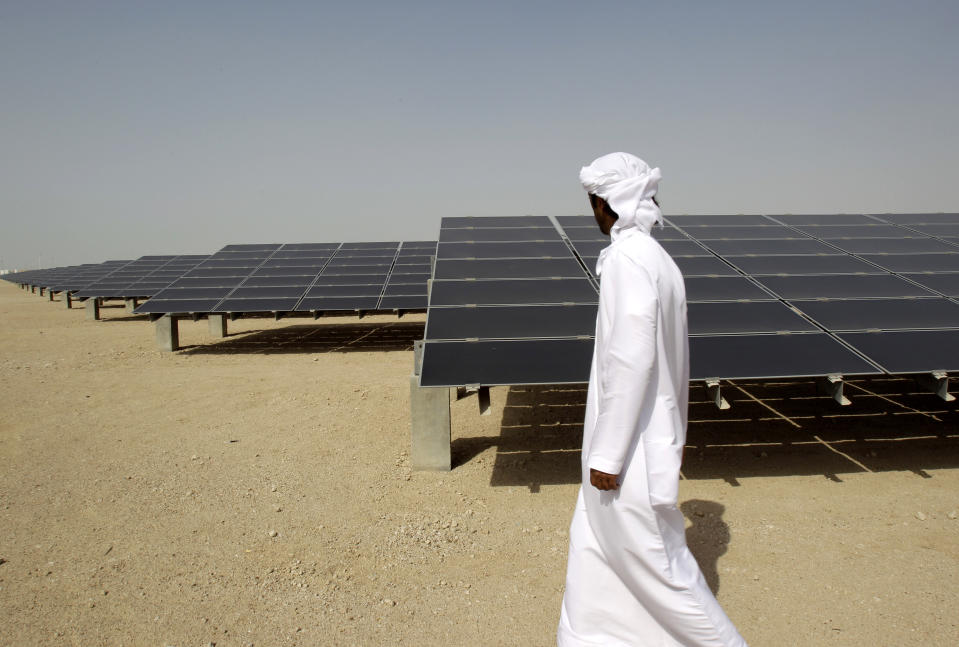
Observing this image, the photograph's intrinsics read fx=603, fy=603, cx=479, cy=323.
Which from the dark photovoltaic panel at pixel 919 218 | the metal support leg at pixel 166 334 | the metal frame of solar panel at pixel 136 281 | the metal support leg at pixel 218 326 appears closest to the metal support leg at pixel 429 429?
the dark photovoltaic panel at pixel 919 218

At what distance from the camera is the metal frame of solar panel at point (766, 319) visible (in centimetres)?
536

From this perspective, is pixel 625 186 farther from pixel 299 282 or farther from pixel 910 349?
pixel 299 282

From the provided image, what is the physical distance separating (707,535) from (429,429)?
2659 millimetres

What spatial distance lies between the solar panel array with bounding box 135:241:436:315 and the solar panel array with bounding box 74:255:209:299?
4.38m

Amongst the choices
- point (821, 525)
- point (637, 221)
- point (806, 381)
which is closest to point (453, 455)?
point (821, 525)

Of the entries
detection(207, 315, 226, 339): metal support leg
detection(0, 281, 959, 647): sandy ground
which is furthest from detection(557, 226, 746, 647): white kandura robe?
detection(207, 315, 226, 339): metal support leg

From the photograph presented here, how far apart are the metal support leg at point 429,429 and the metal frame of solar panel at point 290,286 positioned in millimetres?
7392

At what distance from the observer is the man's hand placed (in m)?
2.56

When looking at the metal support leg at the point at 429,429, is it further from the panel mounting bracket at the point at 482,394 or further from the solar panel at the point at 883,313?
the solar panel at the point at 883,313

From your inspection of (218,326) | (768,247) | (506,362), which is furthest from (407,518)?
(218,326)

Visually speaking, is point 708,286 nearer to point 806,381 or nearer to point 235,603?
point 806,381

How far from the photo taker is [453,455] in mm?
6387

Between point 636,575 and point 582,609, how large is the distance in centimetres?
34

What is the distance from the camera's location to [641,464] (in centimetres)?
259
